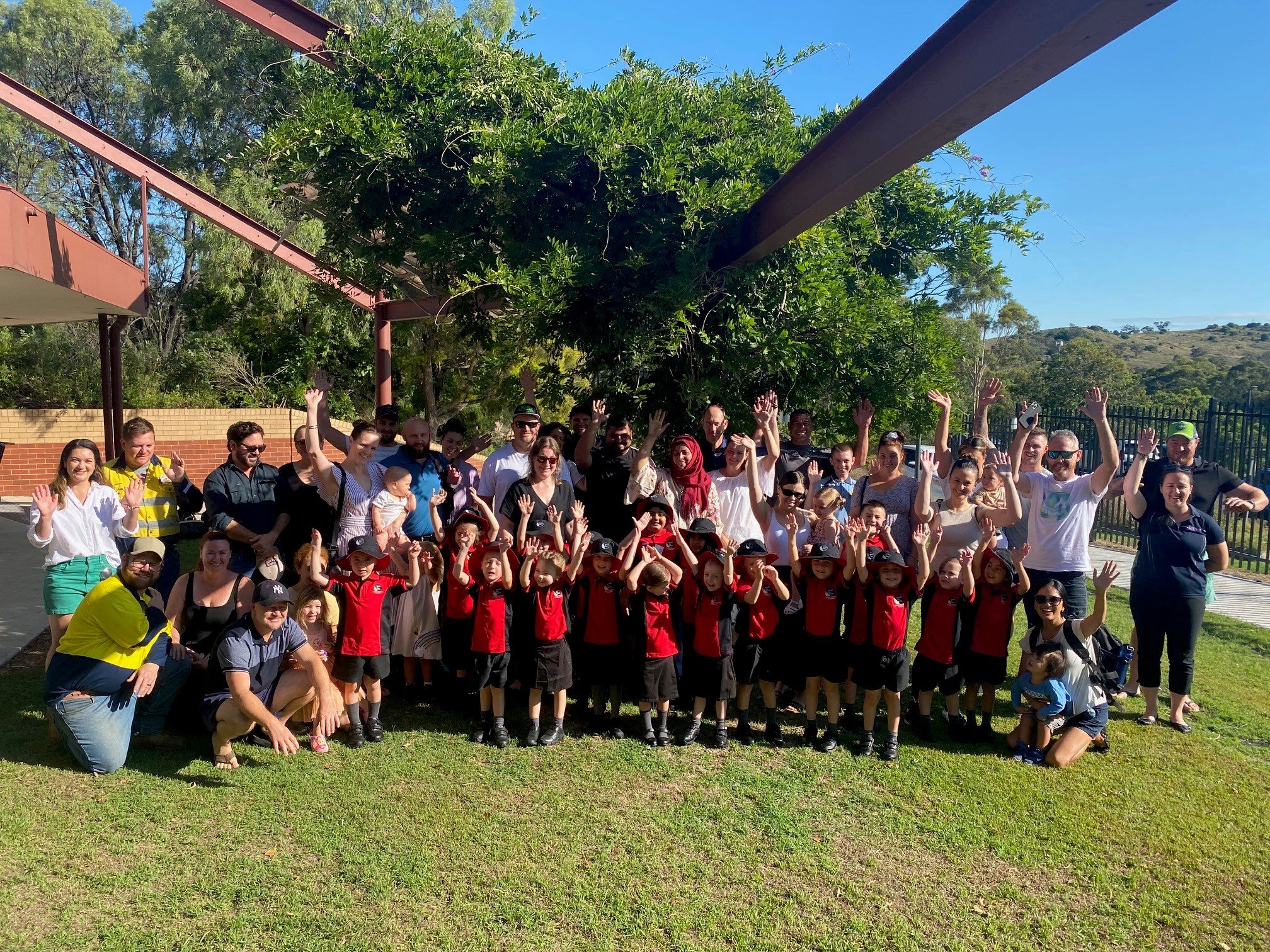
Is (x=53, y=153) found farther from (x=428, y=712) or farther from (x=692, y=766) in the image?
(x=692, y=766)

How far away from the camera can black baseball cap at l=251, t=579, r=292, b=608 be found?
4352mm

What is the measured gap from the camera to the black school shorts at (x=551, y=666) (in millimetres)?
4746

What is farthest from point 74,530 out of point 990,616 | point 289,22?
point 990,616

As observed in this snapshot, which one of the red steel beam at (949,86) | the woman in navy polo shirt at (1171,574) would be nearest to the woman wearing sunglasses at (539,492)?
the red steel beam at (949,86)

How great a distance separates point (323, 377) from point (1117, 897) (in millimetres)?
5248

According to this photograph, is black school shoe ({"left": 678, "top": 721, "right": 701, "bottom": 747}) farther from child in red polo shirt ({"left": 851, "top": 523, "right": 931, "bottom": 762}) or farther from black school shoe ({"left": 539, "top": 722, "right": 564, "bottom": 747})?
child in red polo shirt ({"left": 851, "top": 523, "right": 931, "bottom": 762})

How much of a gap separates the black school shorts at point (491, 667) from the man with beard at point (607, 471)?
1060 millimetres

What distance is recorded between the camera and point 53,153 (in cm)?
2408

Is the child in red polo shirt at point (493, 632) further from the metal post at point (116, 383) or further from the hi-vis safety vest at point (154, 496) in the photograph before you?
the metal post at point (116, 383)

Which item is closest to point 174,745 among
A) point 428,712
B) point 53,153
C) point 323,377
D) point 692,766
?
point 428,712

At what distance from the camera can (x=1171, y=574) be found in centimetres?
516

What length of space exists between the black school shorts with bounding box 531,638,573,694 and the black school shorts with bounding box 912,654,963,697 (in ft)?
6.86

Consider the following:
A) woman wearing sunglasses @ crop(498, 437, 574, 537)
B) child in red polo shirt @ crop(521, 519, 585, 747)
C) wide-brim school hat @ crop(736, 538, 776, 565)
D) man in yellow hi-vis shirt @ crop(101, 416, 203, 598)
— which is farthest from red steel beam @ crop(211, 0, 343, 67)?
wide-brim school hat @ crop(736, 538, 776, 565)

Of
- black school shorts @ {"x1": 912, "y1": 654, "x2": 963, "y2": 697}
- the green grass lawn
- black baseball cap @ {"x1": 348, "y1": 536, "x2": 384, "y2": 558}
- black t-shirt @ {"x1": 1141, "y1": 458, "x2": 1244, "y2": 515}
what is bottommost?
the green grass lawn
